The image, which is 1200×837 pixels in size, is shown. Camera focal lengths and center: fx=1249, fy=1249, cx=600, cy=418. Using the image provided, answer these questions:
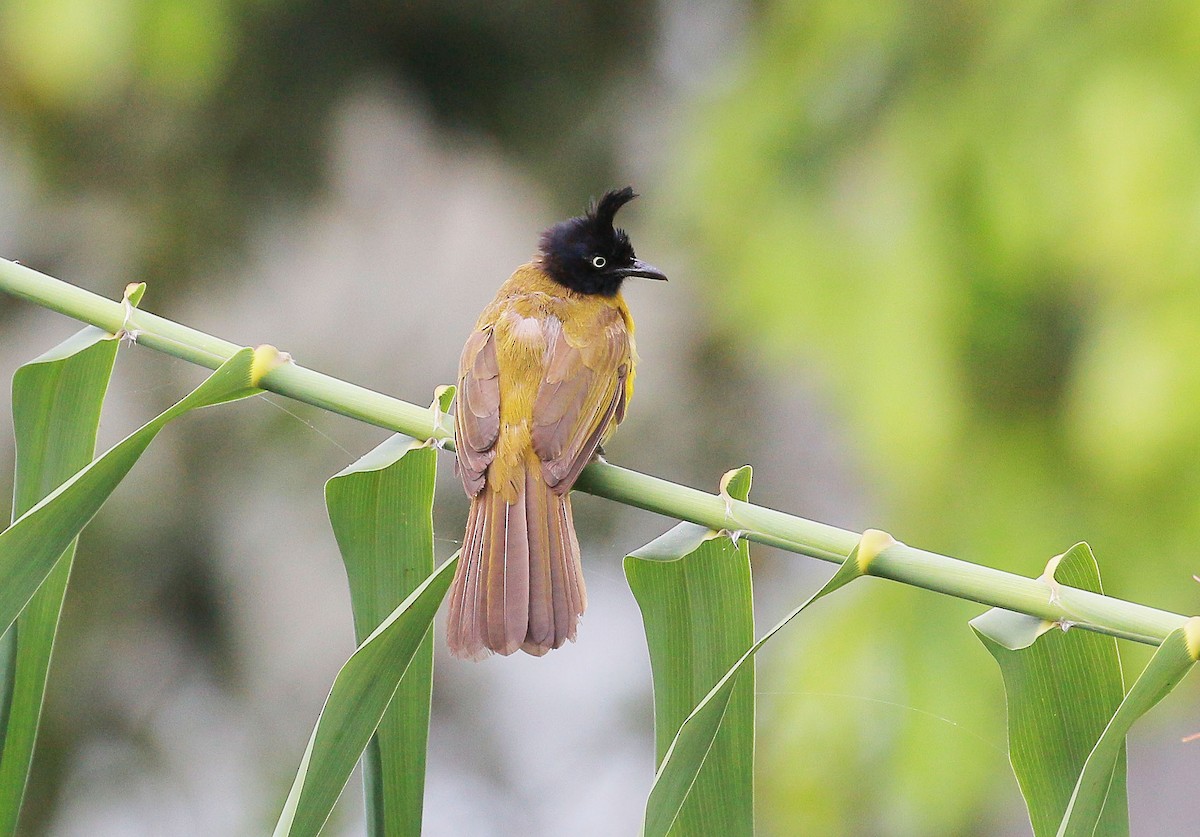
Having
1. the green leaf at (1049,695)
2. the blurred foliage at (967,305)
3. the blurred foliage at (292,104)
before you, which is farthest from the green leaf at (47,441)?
the blurred foliage at (292,104)

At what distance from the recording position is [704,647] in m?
1.33

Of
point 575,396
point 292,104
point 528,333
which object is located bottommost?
point 575,396

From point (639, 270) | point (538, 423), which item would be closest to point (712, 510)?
point (538, 423)

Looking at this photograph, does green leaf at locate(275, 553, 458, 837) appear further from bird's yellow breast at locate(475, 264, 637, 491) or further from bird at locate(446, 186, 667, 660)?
bird's yellow breast at locate(475, 264, 637, 491)

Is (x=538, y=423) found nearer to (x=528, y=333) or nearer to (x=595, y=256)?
(x=528, y=333)

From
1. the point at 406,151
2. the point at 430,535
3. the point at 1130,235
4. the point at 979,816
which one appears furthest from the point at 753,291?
the point at 430,535

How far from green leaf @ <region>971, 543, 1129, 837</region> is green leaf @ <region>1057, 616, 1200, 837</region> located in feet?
0.41

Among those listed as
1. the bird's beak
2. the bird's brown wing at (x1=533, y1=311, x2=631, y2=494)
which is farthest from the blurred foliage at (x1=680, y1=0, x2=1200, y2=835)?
the bird's brown wing at (x1=533, y1=311, x2=631, y2=494)

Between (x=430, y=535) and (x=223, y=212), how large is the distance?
3.14m

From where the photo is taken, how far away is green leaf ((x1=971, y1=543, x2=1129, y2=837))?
123 centimetres

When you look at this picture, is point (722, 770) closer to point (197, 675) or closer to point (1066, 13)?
point (1066, 13)

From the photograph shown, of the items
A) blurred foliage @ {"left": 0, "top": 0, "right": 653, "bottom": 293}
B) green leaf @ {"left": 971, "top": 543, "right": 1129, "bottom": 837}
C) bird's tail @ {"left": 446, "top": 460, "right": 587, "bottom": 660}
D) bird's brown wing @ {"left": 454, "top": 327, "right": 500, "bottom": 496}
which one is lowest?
green leaf @ {"left": 971, "top": 543, "right": 1129, "bottom": 837}

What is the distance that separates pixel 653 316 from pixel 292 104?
144 centimetres

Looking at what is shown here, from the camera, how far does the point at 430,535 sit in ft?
4.48
